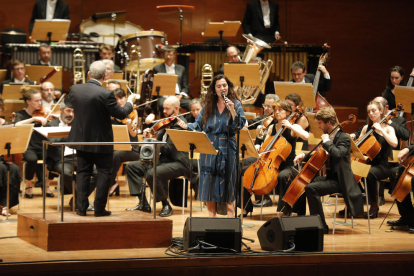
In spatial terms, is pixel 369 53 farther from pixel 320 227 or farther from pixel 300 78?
pixel 320 227

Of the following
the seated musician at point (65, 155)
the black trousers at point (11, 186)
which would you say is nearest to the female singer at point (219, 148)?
the seated musician at point (65, 155)

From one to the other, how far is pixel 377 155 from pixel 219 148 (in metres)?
1.74

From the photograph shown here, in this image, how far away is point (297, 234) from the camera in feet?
12.4

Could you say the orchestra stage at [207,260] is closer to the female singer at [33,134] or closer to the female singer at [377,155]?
the female singer at [377,155]

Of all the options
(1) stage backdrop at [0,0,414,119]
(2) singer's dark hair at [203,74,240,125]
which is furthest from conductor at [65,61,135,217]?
(1) stage backdrop at [0,0,414,119]

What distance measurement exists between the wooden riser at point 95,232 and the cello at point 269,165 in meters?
0.99

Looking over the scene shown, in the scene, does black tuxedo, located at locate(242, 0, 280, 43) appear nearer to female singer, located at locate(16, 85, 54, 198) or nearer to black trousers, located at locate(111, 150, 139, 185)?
black trousers, located at locate(111, 150, 139, 185)

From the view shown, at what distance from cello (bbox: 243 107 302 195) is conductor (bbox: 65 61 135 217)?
49.6 inches

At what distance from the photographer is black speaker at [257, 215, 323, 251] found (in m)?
3.76

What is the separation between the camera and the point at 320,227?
3809 mm

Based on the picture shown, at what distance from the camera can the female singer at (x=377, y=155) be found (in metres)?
4.90

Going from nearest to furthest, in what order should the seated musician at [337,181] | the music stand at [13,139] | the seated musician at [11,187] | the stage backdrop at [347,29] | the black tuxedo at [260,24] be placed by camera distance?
the seated musician at [337,181], the music stand at [13,139], the seated musician at [11,187], the black tuxedo at [260,24], the stage backdrop at [347,29]

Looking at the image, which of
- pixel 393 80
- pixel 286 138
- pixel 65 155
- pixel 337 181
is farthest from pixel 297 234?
pixel 393 80

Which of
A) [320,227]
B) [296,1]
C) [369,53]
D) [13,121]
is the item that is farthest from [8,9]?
[320,227]
